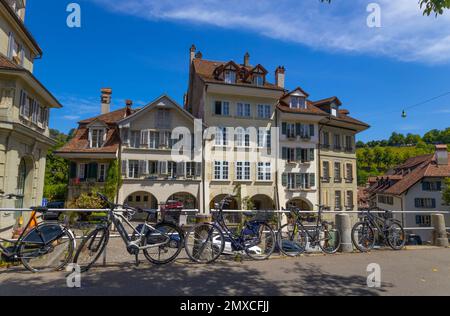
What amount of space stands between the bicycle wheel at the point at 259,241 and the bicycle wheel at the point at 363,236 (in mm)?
2469

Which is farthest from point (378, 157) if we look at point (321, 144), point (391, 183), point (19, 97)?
point (19, 97)

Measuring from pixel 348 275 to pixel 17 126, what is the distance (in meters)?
16.0

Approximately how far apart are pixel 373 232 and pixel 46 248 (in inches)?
304

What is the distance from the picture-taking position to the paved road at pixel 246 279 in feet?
14.9

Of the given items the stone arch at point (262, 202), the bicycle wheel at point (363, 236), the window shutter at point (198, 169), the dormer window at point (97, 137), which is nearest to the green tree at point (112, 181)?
the dormer window at point (97, 137)

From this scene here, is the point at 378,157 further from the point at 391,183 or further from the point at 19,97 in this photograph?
the point at 19,97

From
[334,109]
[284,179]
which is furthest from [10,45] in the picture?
[334,109]

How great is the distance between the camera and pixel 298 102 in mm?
33875

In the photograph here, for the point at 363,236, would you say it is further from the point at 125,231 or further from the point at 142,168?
the point at 142,168

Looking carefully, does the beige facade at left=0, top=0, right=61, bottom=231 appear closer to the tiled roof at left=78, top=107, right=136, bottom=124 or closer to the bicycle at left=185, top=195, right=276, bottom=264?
the tiled roof at left=78, top=107, right=136, bottom=124

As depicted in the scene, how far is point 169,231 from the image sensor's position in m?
6.07

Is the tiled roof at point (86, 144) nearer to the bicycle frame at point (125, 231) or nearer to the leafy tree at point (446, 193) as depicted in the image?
the bicycle frame at point (125, 231)

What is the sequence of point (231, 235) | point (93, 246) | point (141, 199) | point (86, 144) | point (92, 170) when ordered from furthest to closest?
1. point (141, 199)
2. point (86, 144)
3. point (92, 170)
4. point (231, 235)
5. point (93, 246)

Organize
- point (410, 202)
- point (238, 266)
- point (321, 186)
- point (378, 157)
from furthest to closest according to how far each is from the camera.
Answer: point (378, 157) → point (410, 202) → point (321, 186) → point (238, 266)
